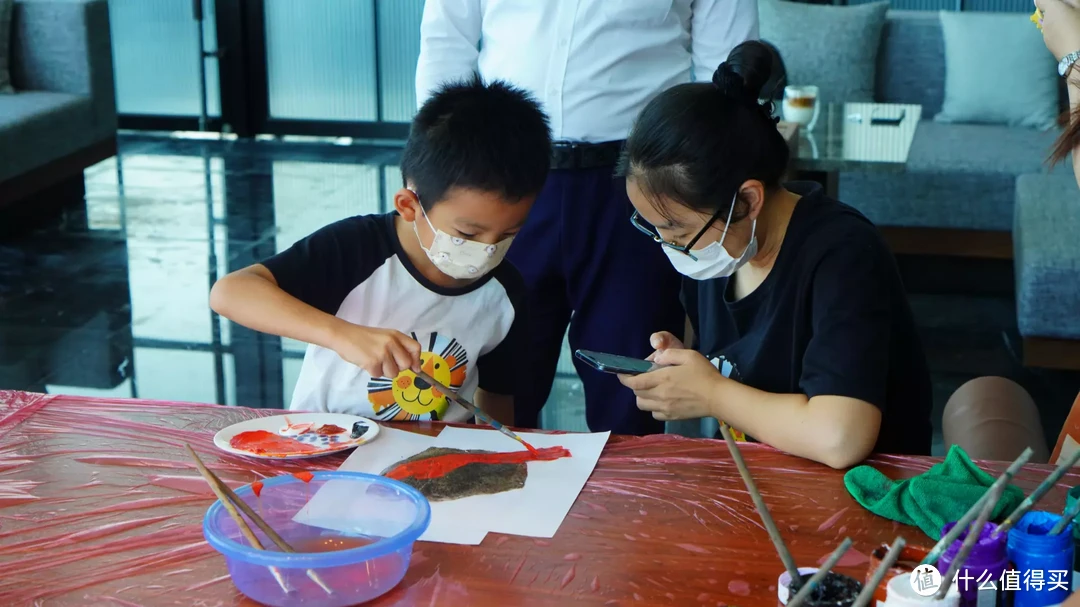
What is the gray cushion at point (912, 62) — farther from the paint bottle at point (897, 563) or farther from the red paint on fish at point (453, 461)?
the paint bottle at point (897, 563)

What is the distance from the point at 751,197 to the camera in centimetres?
150

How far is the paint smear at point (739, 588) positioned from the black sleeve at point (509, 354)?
2.45 feet

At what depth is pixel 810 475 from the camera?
4.37 ft

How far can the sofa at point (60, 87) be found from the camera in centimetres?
496

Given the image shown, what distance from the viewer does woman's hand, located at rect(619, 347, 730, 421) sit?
1.47 metres

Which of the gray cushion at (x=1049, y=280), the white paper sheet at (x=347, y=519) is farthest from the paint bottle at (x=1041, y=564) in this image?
the gray cushion at (x=1049, y=280)

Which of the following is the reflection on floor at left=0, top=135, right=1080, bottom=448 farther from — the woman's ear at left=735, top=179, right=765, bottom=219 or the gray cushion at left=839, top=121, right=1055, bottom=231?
the woman's ear at left=735, top=179, right=765, bottom=219

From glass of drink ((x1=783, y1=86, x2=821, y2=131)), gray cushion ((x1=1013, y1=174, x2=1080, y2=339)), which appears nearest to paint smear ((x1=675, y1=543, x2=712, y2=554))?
gray cushion ((x1=1013, y1=174, x2=1080, y2=339))

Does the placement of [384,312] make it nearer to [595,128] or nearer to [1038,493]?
[595,128]

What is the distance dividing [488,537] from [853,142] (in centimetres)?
270

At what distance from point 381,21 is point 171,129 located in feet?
4.56

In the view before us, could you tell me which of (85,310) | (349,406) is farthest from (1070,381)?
(85,310)

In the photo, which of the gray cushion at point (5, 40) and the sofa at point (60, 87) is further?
→ the gray cushion at point (5, 40)

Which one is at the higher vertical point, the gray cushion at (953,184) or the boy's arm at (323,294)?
the boy's arm at (323,294)
